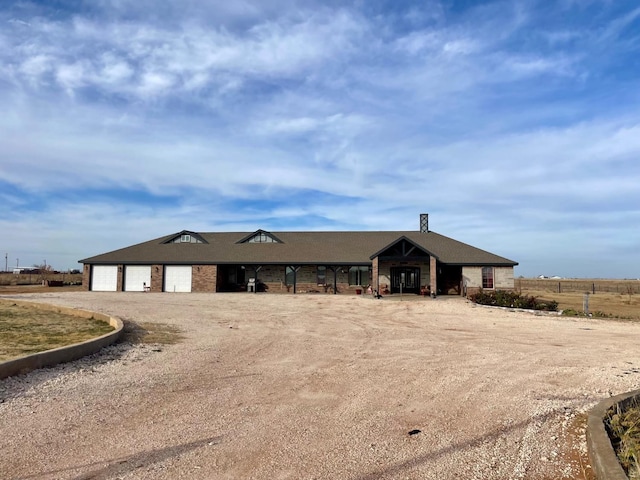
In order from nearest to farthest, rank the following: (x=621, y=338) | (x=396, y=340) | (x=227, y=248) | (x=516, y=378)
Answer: (x=516, y=378) → (x=396, y=340) → (x=621, y=338) → (x=227, y=248)

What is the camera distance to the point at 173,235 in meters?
41.0

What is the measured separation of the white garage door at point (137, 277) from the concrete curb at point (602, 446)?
114 feet

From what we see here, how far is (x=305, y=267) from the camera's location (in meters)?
35.6

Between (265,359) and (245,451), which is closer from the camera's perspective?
(245,451)

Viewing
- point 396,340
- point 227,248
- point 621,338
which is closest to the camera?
point 396,340

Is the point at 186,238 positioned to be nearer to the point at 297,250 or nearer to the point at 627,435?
the point at 297,250

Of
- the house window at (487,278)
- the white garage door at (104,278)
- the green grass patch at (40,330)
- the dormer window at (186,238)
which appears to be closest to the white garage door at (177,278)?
the white garage door at (104,278)

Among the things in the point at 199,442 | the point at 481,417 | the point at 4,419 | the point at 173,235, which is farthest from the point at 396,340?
the point at 173,235

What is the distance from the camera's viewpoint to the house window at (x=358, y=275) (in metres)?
35.2

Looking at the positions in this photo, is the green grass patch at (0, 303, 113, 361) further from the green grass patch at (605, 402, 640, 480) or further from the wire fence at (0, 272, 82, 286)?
the wire fence at (0, 272, 82, 286)

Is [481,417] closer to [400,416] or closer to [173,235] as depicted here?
[400,416]

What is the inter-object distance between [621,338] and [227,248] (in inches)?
1183

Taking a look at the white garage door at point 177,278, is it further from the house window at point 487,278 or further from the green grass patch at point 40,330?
the house window at point 487,278

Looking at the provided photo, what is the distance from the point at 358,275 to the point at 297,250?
5.45 m
